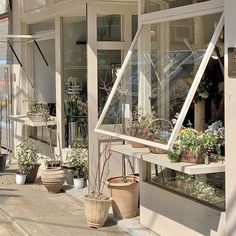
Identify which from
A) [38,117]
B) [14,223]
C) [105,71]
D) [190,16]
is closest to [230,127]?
[190,16]

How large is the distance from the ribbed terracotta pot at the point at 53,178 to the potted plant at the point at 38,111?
1.70 m

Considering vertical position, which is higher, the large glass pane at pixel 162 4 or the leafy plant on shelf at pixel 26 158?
the large glass pane at pixel 162 4

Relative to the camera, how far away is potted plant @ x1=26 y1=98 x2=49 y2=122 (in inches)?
402

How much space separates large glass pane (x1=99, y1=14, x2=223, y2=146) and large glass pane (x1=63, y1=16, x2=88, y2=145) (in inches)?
102

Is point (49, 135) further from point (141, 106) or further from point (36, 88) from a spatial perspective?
point (141, 106)

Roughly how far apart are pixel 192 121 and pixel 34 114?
5.06 metres

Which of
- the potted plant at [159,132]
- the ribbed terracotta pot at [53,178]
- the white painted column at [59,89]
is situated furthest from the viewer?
the white painted column at [59,89]

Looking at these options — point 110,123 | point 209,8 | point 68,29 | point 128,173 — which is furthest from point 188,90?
point 68,29

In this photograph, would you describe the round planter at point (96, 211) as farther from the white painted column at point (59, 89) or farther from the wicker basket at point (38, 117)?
the wicker basket at point (38, 117)

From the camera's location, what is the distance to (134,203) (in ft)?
23.2

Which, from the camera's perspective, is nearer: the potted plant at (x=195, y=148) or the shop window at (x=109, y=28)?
the potted plant at (x=195, y=148)

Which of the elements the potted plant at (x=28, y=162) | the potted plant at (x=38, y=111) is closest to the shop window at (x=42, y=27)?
the potted plant at (x=38, y=111)

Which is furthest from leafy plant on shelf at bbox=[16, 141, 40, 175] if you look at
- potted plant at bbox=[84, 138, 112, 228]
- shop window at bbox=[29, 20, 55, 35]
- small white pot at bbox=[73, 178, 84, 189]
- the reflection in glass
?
the reflection in glass

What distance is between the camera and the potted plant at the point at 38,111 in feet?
33.5
